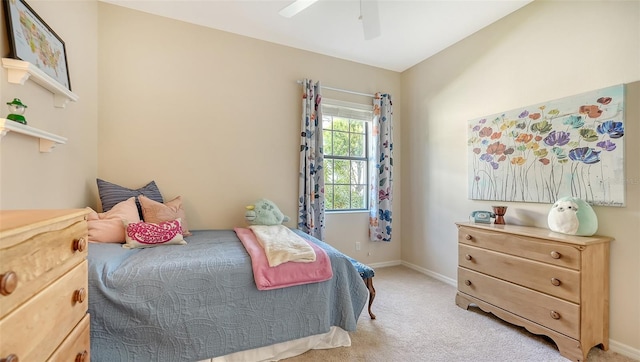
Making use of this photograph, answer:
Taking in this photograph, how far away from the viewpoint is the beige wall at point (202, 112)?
2.53 m

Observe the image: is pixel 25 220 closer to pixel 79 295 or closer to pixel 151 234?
pixel 79 295

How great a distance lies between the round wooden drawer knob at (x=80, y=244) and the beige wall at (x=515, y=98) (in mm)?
3075

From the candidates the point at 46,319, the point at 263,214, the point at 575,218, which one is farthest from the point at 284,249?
the point at 575,218

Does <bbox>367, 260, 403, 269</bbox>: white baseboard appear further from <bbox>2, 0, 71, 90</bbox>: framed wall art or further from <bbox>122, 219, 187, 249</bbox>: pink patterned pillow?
<bbox>2, 0, 71, 90</bbox>: framed wall art

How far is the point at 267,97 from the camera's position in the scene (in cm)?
308

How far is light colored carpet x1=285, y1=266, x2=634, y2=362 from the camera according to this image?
178 cm

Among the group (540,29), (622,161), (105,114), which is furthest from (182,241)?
(540,29)

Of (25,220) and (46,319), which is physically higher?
(25,220)

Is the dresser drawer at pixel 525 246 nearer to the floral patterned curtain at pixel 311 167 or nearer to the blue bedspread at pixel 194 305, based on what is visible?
the blue bedspread at pixel 194 305

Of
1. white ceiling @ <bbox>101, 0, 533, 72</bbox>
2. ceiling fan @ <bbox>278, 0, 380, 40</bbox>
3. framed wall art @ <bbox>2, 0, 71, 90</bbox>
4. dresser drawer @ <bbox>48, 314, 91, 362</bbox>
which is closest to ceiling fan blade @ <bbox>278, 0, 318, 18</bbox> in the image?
ceiling fan @ <bbox>278, 0, 380, 40</bbox>

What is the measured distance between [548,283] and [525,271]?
15 cm

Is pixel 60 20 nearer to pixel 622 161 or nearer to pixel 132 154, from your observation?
pixel 132 154

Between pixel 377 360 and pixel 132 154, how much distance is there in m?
2.77

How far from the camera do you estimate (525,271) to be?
2.01 m
